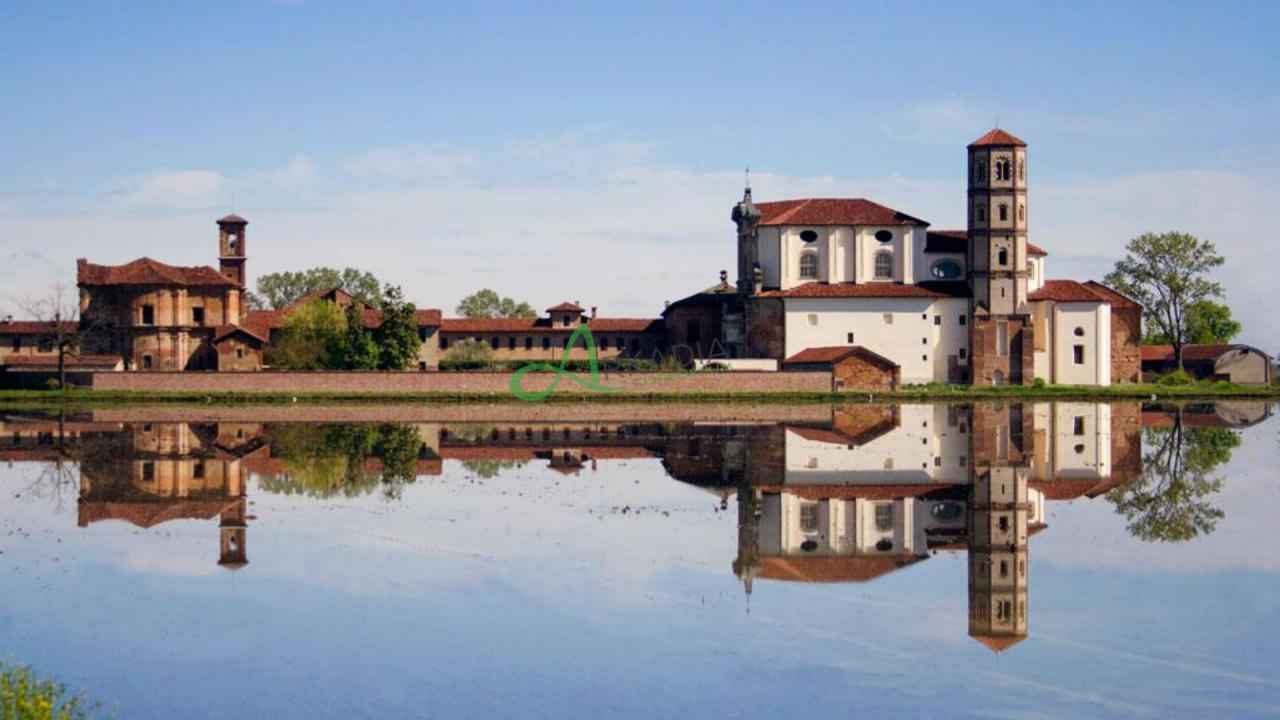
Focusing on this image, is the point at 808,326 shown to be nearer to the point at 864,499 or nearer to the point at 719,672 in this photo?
the point at 864,499

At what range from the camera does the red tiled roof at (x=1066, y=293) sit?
81.0 meters

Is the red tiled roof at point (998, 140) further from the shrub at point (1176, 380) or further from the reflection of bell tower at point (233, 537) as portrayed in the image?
the reflection of bell tower at point (233, 537)

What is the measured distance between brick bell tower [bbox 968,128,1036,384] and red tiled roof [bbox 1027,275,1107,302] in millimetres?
2531

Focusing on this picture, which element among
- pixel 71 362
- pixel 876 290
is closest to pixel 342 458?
pixel 876 290

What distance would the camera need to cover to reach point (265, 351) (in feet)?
290

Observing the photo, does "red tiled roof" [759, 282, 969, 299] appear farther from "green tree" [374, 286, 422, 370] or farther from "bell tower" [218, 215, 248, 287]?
"bell tower" [218, 215, 248, 287]

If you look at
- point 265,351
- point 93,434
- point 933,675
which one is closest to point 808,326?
point 265,351

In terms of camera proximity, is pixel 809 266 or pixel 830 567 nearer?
pixel 830 567

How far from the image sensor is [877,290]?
8019cm

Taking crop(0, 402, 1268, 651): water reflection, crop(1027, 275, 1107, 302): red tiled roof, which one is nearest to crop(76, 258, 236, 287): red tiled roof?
crop(0, 402, 1268, 651): water reflection

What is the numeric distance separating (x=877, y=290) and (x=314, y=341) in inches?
1251

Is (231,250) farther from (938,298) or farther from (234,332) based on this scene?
(938,298)

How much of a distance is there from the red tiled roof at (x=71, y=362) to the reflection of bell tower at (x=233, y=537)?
63.7 meters

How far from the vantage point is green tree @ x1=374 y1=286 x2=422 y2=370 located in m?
80.8
